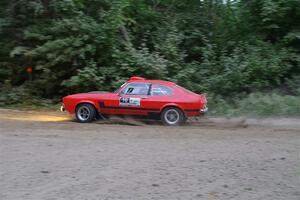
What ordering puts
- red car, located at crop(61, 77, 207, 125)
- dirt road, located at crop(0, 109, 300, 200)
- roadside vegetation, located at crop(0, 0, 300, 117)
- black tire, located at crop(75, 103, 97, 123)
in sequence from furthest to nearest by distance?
1. roadside vegetation, located at crop(0, 0, 300, 117)
2. black tire, located at crop(75, 103, 97, 123)
3. red car, located at crop(61, 77, 207, 125)
4. dirt road, located at crop(0, 109, 300, 200)

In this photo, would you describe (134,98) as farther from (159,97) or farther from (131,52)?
(131,52)

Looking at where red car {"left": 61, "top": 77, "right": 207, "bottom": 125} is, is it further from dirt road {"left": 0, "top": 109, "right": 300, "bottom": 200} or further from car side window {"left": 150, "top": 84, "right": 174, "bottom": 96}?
dirt road {"left": 0, "top": 109, "right": 300, "bottom": 200}

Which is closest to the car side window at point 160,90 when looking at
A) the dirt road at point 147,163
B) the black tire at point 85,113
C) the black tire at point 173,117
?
the black tire at point 173,117

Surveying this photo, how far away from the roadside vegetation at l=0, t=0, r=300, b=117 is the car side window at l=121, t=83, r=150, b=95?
372cm

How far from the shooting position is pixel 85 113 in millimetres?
13656

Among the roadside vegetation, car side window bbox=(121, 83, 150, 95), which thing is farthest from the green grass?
car side window bbox=(121, 83, 150, 95)

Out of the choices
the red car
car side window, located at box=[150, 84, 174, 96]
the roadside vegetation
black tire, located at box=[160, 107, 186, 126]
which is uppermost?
Answer: the roadside vegetation

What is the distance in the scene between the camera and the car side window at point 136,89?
44.0ft

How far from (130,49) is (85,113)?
232 inches

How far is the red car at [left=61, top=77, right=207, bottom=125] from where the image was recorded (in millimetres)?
13086

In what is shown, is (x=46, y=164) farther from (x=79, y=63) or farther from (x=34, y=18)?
(x=34, y=18)

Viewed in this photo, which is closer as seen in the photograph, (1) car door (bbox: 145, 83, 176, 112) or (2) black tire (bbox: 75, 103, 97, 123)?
(1) car door (bbox: 145, 83, 176, 112)

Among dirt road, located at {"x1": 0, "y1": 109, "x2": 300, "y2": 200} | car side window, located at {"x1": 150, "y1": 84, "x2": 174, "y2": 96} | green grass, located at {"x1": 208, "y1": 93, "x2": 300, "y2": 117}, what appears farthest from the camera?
green grass, located at {"x1": 208, "y1": 93, "x2": 300, "y2": 117}

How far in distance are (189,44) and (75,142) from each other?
13.1m
